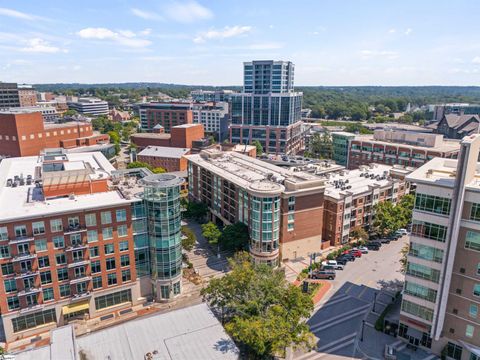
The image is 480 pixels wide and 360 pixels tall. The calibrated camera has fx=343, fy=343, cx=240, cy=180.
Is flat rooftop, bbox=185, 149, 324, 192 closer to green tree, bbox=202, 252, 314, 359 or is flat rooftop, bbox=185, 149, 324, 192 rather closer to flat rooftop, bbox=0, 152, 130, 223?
green tree, bbox=202, 252, 314, 359

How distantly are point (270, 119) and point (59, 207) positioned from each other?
5285 inches

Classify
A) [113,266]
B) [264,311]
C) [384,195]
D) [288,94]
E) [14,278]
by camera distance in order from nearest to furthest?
[264,311] < [14,278] < [113,266] < [384,195] < [288,94]

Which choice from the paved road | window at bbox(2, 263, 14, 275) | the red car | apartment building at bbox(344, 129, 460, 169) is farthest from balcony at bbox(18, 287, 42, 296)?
apartment building at bbox(344, 129, 460, 169)

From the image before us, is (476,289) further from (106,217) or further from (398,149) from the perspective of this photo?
(398,149)

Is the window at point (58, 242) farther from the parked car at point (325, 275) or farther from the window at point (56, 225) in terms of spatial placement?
the parked car at point (325, 275)

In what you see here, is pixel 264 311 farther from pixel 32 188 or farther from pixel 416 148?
pixel 416 148

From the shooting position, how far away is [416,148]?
117438 mm

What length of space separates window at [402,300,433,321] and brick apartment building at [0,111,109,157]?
13140 cm

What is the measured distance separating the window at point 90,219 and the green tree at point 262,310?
20.3 meters

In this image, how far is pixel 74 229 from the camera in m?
51.8

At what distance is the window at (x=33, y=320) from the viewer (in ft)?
167

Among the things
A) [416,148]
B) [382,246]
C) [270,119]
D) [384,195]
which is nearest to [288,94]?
[270,119]

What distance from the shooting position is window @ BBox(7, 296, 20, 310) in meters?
49.6

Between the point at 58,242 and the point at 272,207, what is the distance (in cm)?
3757
